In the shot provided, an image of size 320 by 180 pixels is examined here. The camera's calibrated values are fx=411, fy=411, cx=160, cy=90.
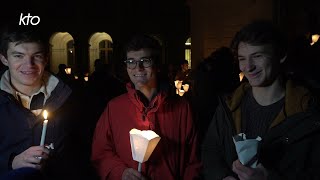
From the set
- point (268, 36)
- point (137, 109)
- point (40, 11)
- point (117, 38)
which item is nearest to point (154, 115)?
point (137, 109)

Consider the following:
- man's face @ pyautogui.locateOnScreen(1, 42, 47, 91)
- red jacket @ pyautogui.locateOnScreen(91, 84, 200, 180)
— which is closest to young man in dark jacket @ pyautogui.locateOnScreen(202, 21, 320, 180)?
red jacket @ pyautogui.locateOnScreen(91, 84, 200, 180)

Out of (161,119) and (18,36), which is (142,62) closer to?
(161,119)

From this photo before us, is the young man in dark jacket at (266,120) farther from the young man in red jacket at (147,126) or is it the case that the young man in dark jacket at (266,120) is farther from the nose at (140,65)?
the nose at (140,65)

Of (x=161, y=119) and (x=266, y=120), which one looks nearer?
(x=266, y=120)

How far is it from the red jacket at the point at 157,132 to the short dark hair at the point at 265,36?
0.86m

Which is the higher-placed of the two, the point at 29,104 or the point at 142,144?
the point at 29,104

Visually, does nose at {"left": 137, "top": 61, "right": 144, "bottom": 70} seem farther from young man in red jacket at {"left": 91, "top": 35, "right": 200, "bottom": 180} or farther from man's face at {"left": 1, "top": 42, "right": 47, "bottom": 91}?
man's face at {"left": 1, "top": 42, "right": 47, "bottom": 91}

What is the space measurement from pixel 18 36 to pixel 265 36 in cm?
178

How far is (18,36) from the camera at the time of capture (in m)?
3.04

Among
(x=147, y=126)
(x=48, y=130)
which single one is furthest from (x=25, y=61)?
(x=147, y=126)

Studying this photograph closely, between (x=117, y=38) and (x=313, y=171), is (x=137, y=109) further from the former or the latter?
(x=117, y=38)

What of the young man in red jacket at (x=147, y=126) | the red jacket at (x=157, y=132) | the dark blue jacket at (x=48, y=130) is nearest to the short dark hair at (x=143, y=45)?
the young man in red jacket at (x=147, y=126)

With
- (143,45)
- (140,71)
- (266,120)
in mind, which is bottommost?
(266,120)

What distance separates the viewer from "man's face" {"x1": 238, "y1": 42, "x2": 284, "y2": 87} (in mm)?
2781
